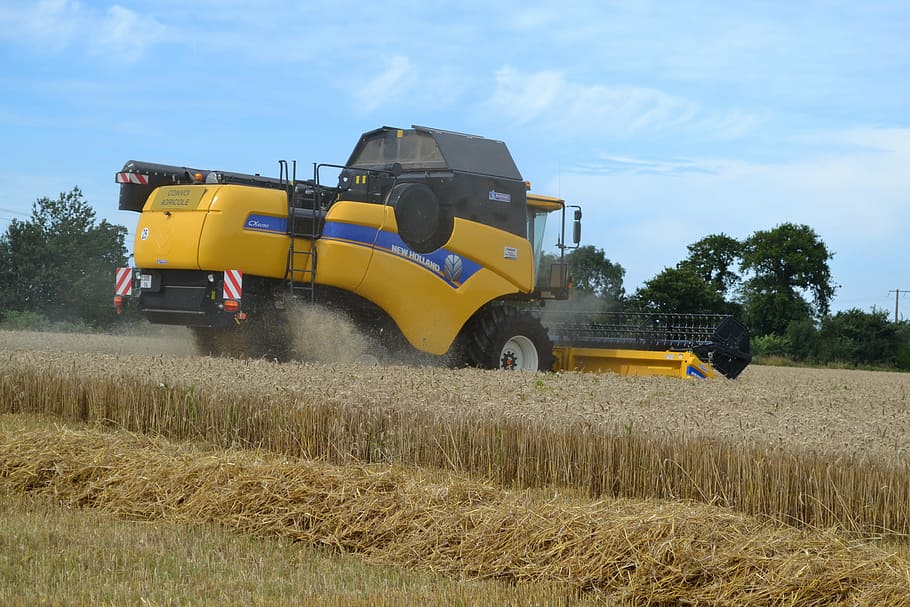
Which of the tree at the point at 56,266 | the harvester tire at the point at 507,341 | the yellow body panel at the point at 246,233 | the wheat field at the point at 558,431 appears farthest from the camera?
the tree at the point at 56,266

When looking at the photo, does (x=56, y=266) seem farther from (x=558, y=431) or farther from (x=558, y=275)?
(x=558, y=431)

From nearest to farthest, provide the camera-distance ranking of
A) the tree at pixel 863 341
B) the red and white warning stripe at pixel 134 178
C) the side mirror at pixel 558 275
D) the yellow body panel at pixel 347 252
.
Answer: the yellow body panel at pixel 347 252, the red and white warning stripe at pixel 134 178, the side mirror at pixel 558 275, the tree at pixel 863 341

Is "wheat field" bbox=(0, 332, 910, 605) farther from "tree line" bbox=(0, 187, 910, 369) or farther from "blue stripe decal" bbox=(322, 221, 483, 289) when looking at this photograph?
"tree line" bbox=(0, 187, 910, 369)

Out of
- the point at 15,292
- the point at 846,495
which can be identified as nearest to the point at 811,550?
the point at 846,495

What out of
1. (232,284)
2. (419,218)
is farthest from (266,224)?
(419,218)

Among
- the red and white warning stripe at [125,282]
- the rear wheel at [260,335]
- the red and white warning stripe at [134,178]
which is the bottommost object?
the rear wheel at [260,335]

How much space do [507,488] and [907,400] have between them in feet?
20.3

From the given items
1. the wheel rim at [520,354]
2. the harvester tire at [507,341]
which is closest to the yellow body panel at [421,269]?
the harvester tire at [507,341]

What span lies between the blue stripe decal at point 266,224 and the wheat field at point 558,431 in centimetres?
193

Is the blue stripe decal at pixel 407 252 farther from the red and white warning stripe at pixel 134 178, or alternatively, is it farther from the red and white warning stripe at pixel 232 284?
the red and white warning stripe at pixel 134 178

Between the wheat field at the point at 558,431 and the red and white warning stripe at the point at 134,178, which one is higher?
the red and white warning stripe at the point at 134,178

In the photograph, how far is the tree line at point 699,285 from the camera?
36.2 metres

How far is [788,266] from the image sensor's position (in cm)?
5934

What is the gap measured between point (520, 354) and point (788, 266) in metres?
48.9
